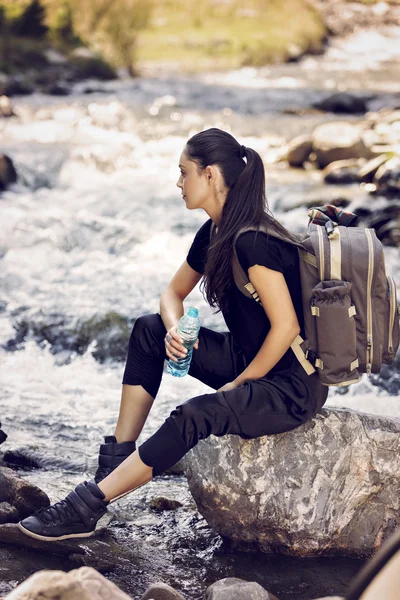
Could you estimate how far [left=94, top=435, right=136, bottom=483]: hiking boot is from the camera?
3760 mm

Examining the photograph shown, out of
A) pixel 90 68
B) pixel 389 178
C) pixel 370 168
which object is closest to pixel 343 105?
pixel 370 168

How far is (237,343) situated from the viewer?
3750 mm

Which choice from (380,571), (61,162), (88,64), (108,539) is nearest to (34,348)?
(108,539)

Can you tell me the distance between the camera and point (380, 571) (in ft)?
5.89

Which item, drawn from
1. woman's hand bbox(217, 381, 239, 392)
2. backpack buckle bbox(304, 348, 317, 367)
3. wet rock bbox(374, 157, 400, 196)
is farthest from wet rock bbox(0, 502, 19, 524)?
wet rock bbox(374, 157, 400, 196)

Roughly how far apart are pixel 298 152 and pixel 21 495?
977 centimetres

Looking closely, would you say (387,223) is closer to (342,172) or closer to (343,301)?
(342,172)

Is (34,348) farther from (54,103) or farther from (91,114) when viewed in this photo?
(54,103)

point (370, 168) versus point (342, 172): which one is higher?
point (370, 168)

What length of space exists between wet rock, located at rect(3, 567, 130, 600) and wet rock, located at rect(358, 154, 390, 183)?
954cm

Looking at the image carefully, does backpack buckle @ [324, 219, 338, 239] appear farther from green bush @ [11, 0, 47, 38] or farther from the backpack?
green bush @ [11, 0, 47, 38]

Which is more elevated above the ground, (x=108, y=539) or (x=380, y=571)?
(x=380, y=571)

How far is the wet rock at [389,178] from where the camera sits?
10.8 m

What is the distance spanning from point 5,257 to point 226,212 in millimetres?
5538
